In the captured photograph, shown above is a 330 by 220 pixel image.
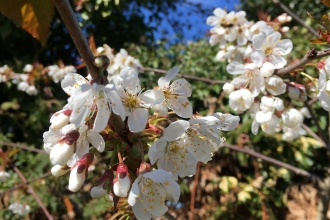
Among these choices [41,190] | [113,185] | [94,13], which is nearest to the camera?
[113,185]

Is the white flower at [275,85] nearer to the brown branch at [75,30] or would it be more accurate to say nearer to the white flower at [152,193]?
the white flower at [152,193]

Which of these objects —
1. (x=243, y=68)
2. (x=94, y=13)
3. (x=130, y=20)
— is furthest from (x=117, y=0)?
(x=243, y=68)

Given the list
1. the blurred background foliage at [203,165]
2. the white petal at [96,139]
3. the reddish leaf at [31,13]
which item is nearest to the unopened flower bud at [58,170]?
the white petal at [96,139]

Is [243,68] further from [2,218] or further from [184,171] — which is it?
[2,218]

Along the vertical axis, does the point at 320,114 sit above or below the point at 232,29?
below

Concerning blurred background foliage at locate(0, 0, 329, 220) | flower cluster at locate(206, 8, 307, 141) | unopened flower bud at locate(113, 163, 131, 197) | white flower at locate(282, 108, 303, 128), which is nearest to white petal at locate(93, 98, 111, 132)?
unopened flower bud at locate(113, 163, 131, 197)

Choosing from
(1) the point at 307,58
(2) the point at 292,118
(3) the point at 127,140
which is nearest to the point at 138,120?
(3) the point at 127,140
